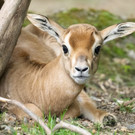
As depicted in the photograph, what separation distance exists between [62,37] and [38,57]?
1322 mm

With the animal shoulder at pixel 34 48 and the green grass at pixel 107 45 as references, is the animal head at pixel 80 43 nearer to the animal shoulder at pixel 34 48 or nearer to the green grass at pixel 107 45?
the animal shoulder at pixel 34 48

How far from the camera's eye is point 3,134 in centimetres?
712

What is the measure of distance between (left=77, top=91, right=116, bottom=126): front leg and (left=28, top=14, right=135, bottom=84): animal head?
0.99 metres

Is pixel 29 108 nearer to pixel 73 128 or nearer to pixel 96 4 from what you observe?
pixel 73 128

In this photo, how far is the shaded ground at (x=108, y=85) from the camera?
7.70 metres

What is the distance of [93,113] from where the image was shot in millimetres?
8781

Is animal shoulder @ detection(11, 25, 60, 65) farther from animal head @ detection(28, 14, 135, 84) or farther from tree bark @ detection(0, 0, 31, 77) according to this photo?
animal head @ detection(28, 14, 135, 84)

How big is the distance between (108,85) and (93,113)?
160 inches

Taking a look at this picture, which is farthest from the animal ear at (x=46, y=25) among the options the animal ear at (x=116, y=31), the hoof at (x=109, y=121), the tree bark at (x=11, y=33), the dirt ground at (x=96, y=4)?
the dirt ground at (x=96, y=4)

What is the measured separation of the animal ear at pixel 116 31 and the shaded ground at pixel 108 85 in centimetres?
163

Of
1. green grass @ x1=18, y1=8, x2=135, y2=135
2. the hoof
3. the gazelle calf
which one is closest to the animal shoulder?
the gazelle calf


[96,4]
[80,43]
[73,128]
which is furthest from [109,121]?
[96,4]

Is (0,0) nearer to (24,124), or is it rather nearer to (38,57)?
(38,57)

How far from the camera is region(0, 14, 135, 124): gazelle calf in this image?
25.4 feet
